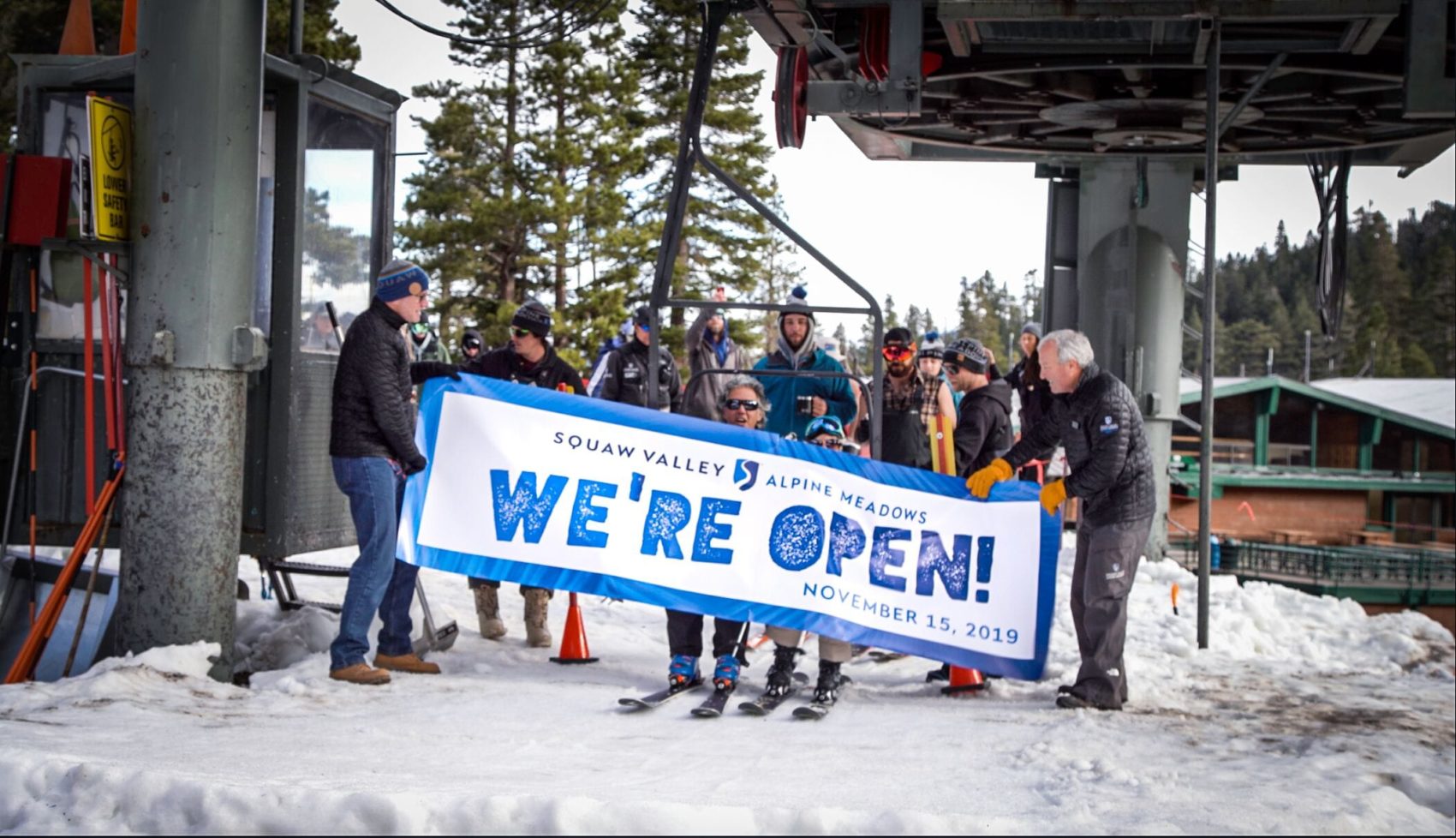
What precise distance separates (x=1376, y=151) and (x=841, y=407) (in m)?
6.30

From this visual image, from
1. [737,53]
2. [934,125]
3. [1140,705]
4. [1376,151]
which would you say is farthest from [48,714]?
[737,53]

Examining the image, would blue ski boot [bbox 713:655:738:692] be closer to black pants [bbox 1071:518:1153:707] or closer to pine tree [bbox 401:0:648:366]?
black pants [bbox 1071:518:1153:707]

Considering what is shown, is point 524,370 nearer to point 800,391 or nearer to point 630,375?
point 630,375

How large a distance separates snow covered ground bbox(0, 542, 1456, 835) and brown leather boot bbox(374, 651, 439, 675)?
0.10m

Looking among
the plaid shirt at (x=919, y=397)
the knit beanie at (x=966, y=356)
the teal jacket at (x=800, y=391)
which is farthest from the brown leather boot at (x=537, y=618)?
the knit beanie at (x=966, y=356)

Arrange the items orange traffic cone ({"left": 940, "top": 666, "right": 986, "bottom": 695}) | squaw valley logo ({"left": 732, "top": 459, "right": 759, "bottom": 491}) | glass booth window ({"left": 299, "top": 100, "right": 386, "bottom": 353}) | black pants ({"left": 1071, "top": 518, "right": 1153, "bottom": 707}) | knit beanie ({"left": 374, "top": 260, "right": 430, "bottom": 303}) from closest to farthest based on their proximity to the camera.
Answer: black pants ({"left": 1071, "top": 518, "right": 1153, "bottom": 707})
knit beanie ({"left": 374, "top": 260, "right": 430, "bottom": 303})
squaw valley logo ({"left": 732, "top": 459, "right": 759, "bottom": 491})
orange traffic cone ({"left": 940, "top": 666, "right": 986, "bottom": 695})
glass booth window ({"left": 299, "top": 100, "right": 386, "bottom": 353})

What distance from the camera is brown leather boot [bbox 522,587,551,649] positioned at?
9.09 metres

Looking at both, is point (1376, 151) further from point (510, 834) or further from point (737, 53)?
point (737, 53)

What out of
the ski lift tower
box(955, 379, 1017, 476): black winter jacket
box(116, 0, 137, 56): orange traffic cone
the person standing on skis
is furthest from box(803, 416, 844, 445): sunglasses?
box(116, 0, 137, 56): orange traffic cone

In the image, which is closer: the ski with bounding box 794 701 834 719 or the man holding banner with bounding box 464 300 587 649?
the ski with bounding box 794 701 834 719

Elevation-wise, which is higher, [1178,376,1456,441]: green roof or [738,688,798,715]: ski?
[1178,376,1456,441]: green roof

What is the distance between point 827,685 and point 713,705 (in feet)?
2.23

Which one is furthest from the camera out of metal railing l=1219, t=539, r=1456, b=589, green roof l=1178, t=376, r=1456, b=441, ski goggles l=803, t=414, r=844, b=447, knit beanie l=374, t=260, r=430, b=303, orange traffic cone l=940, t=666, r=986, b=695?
green roof l=1178, t=376, r=1456, b=441

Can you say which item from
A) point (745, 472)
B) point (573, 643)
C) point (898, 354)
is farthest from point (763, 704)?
point (898, 354)
